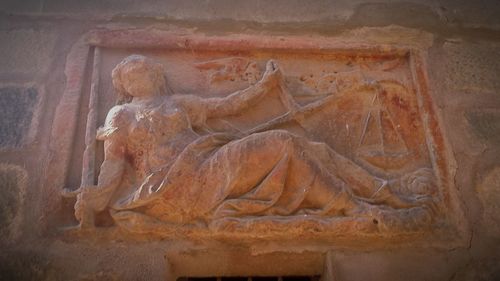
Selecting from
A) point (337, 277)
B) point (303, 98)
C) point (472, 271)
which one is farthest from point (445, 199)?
point (303, 98)

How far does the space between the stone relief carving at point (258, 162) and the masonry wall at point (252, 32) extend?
17cm

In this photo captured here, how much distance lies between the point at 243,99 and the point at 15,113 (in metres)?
1.35

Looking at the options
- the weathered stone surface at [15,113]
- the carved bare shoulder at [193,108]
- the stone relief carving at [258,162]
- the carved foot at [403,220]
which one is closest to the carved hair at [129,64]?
the stone relief carving at [258,162]

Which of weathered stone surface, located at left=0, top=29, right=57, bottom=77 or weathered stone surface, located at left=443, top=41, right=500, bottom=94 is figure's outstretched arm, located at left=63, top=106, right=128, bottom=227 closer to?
weathered stone surface, located at left=0, top=29, right=57, bottom=77

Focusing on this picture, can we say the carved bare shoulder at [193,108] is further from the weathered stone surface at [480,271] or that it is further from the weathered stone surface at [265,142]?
A: the weathered stone surface at [480,271]

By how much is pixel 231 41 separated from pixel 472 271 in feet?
6.32

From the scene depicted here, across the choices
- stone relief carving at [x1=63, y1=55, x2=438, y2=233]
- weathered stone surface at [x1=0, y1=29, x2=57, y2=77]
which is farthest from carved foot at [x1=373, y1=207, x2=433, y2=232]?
weathered stone surface at [x1=0, y1=29, x2=57, y2=77]

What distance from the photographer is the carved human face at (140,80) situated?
8.91 feet

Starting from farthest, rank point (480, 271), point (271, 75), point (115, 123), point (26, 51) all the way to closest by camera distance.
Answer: point (26, 51), point (271, 75), point (115, 123), point (480, 271)

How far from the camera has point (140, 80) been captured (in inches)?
107

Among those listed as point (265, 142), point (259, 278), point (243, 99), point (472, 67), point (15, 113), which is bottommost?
point (259, 278)

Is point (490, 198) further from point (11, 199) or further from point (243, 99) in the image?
point (11, 199)

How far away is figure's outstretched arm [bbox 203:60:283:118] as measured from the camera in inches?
108

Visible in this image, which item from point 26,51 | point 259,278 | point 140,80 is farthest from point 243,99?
point 26,51
